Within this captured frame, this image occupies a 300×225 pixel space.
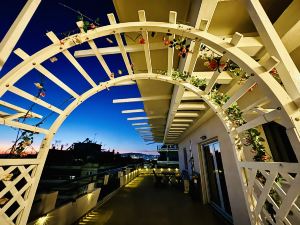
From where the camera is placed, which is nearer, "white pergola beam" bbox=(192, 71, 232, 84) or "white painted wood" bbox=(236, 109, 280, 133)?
"white painted wood" bbox=(236, 109, 280, 133)

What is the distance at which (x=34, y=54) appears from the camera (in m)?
1.54

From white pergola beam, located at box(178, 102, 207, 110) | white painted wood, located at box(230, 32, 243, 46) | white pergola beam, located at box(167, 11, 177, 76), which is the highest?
white pergola beam, located at box(178, 102, 207, 110)

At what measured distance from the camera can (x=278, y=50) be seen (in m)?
1.11

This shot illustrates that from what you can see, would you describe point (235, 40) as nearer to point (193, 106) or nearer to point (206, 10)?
point (206, 10)

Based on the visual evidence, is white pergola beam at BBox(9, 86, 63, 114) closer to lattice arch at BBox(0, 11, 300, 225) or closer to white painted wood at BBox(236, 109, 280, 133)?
lattice arch at BBox(0, 11, 300, 225)

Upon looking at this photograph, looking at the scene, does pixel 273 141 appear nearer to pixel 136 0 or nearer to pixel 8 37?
pixel 136 0

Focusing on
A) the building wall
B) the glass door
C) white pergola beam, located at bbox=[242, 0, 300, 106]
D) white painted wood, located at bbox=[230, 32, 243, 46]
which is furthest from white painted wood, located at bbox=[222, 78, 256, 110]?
the glass door

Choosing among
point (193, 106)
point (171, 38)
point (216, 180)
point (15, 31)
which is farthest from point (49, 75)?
point (216, 180)

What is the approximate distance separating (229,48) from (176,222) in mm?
4165

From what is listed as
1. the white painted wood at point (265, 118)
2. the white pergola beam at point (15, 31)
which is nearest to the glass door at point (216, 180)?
the white painted wood at point (265, 118)

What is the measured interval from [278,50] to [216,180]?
485 cm

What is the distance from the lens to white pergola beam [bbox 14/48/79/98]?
1.47 m

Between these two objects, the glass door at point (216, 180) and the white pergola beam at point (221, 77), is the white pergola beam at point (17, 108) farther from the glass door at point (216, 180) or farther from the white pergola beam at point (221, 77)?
the glass door at point (216, 180)

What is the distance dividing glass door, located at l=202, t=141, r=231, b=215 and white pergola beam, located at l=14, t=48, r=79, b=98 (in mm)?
4219
